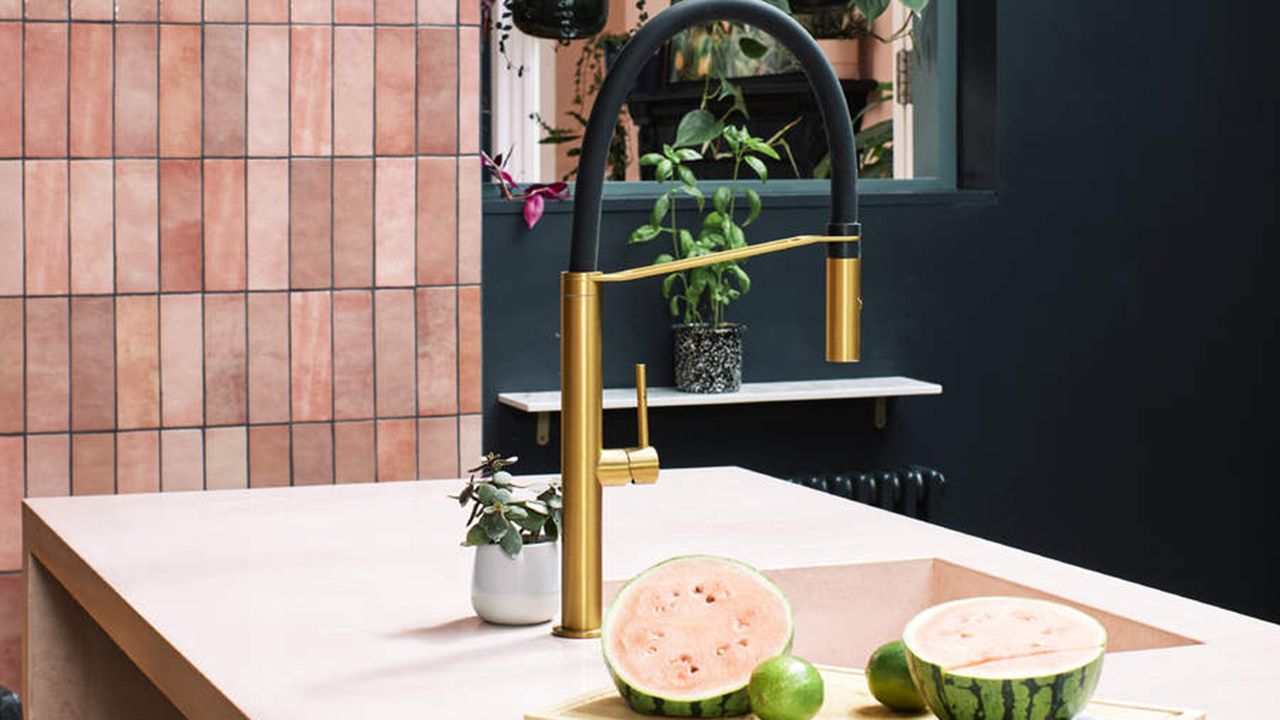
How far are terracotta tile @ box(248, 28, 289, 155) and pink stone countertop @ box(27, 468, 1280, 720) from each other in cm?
105

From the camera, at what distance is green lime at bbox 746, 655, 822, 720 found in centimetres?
103

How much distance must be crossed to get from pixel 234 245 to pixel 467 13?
0.60 metres

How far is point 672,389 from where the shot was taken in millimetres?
3445

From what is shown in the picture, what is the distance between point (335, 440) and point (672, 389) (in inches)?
27.6

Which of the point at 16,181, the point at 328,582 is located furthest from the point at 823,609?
the point at 16,181

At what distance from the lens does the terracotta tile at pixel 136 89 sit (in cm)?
297

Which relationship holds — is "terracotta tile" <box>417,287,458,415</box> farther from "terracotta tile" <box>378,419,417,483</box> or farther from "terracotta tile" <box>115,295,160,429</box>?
"terracotta tile" <box>115,295,160,429</box>

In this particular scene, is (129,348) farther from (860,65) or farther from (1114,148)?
(1114,148)

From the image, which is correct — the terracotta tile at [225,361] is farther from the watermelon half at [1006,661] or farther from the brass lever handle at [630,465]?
the watermelon half at [1006,661]

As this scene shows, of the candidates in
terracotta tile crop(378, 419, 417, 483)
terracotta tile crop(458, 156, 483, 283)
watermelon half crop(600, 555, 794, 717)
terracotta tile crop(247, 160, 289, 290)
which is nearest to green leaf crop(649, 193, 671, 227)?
terracotta tile crop(458, 156, 483, 283)

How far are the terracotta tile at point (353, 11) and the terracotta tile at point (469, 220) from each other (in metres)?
0.31

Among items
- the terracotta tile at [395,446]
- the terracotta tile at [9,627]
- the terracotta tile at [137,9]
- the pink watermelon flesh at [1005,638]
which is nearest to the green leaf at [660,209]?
the terracotta tile at [395,446]

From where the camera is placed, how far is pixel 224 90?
303 centimetres

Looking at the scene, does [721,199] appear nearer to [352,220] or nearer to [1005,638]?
[352,220]
